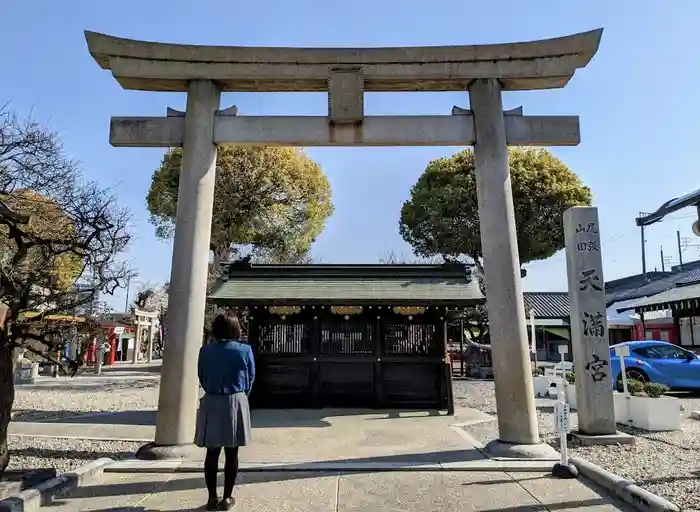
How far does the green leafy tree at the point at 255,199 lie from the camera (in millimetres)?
22062

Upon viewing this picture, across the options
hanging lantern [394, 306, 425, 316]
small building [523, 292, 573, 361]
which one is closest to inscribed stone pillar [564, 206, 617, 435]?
hanging lantern [394, 306, 425, 316]

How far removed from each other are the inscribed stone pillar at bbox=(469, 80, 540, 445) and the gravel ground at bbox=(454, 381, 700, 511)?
1073 millimetres

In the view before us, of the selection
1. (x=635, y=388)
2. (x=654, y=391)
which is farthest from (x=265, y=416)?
(x=654, y=391)

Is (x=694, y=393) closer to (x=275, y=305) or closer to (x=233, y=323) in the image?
(x=275, y=305)

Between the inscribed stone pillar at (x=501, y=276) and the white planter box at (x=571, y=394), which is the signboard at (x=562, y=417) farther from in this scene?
the white planter box at (x=571, y=394)

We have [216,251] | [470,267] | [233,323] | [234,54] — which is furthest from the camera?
[216,251]

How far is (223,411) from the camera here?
4.65 metres

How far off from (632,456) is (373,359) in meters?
5.96

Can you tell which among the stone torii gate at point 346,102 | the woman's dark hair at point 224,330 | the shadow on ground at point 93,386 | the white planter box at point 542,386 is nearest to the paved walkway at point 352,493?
the woman's dark hair at point 224,330

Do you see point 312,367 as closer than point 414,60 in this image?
No

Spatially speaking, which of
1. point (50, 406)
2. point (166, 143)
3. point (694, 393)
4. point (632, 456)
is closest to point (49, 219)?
point (166, 143)

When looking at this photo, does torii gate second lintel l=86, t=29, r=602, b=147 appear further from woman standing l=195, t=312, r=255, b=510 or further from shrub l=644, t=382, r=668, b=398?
shrub l=644, t=382, r=668, b=398

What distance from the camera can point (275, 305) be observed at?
37.5 feet

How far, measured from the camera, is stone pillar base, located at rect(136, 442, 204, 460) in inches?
255
